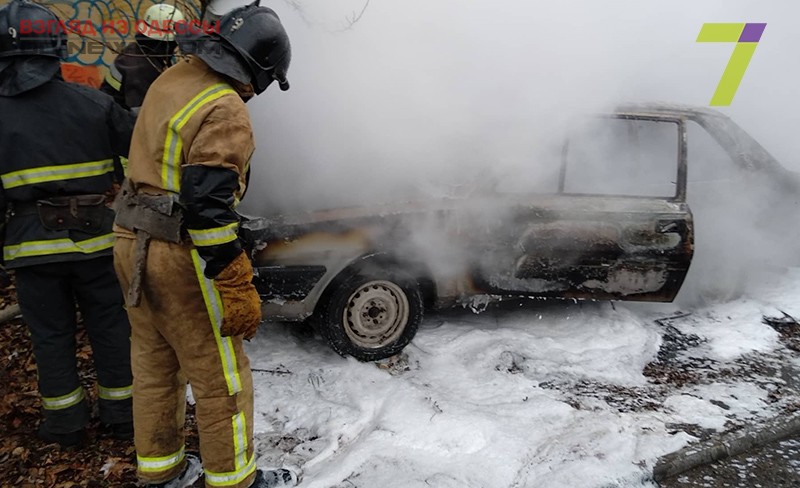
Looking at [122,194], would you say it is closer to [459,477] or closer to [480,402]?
[459,477]

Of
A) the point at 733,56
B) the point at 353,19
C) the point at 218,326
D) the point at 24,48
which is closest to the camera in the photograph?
the point at 218,326

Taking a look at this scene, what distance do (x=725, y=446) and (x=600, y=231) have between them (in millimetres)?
1578

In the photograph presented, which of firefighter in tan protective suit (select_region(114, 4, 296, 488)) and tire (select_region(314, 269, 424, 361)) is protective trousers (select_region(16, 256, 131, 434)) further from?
tire (select_region(314, 269, 424, 361))

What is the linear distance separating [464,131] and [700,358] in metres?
2.39

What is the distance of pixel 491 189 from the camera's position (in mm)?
4230

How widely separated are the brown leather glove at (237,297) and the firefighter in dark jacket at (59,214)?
1.12 m

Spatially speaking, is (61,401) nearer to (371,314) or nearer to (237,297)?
(237,297)

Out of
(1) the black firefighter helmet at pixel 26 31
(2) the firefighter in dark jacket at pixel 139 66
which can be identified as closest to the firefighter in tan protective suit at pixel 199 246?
(1) the black firefighter helmet at pixel 26 31

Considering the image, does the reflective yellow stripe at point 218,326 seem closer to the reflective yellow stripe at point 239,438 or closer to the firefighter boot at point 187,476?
the reflective yellow stripe at point 239,438

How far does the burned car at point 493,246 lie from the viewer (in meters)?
3.90

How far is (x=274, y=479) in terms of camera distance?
2.94m

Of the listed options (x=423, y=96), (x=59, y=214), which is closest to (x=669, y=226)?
(x=423, y=96)

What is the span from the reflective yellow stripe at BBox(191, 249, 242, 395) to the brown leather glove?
60 mm

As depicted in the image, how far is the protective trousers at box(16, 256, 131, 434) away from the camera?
317 cm
